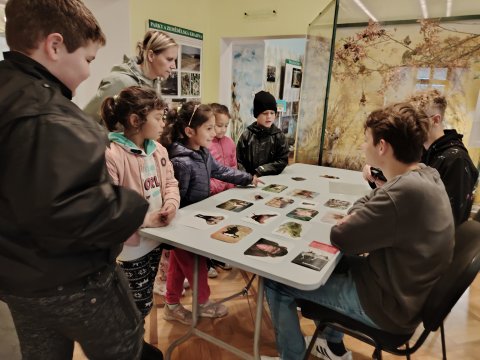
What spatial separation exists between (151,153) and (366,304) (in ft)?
3.50

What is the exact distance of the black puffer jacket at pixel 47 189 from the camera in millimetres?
630

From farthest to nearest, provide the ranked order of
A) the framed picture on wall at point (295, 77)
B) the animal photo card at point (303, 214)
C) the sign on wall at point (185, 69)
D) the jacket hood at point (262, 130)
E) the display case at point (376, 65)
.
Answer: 1. the framed picture on wall at point (295, 77)
2. the sign on wall at point (185, 69)
3. the jacket hood at point (262, 130)
4. the display case at point (376, 65)
5. the animal photo card at point (303, 214)

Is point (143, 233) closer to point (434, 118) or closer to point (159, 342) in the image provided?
point (159, 342)

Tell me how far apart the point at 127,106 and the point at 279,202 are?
88 centimetres

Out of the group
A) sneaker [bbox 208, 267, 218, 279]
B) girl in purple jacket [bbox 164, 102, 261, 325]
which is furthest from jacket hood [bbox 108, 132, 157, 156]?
sneaker [bbox 208, 267, 218, 279]

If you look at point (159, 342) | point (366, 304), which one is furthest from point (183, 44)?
point (366, 304)

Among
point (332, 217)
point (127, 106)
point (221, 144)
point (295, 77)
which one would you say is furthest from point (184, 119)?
point (295, 77)

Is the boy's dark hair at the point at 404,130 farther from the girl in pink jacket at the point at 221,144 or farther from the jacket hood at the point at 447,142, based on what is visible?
the girl in pink jacket at the point at 221,144

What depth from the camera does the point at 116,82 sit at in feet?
5.42

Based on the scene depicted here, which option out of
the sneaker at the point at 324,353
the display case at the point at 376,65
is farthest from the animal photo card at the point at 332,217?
the display case at the point at 376,65

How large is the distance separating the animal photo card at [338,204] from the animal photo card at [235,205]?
0.42m

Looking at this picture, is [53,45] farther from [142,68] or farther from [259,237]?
[142,68]

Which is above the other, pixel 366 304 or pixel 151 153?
pixel 151 153

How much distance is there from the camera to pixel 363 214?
107 centimetres
